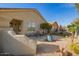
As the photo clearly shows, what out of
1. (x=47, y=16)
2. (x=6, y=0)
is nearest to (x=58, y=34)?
(x=47, y=16)

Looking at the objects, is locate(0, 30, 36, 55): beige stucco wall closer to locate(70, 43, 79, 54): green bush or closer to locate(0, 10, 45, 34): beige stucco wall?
locate(0, 10, 45, 34): beige stucco wall

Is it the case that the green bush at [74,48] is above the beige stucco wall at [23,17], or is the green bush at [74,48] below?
below

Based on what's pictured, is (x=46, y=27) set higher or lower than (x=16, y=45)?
higher

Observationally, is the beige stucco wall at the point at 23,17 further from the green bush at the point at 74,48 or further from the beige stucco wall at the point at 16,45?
the green bush at the point at 74,48

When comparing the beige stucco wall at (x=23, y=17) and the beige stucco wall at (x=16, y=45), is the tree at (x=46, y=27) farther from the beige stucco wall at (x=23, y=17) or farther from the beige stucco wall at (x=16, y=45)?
the beige stucco wall at (x=16, y=45)

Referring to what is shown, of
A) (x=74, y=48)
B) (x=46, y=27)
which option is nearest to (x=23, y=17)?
(x=46, y=27)

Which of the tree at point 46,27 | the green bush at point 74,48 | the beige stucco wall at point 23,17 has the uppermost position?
the beige stucco wall at point 23,17

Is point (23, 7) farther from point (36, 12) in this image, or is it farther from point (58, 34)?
point (58, 34)

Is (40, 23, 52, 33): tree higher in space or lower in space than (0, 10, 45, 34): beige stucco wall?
lower

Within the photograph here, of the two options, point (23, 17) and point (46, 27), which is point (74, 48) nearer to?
point (46, 27)

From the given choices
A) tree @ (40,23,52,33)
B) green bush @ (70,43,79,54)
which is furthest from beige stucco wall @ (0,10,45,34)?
green bush @ (70,43,79,54)

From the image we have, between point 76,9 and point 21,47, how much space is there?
1.82 ft

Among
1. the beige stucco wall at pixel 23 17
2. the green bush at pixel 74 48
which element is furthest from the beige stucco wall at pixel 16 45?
the green bush at pixel 74 48

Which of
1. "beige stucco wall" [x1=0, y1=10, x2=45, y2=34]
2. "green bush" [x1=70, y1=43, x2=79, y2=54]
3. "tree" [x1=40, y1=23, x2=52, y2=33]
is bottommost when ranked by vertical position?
"green bush" [x1=70, y1=43, x2=79, y2=54]
